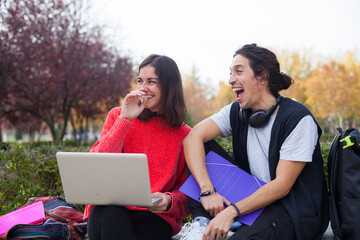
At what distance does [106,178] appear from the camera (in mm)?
2117

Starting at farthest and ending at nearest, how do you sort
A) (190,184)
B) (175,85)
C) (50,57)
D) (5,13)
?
(50,57), (5,13), (175,85), (190,184)

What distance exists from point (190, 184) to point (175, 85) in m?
0.85

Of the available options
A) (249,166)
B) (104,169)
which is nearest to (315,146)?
(249,166)

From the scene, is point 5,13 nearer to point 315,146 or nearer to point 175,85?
point 175,85

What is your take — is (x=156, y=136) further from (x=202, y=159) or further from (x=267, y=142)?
(x=267, y=142)

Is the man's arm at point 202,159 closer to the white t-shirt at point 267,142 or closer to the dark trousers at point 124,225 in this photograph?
the white t-shirt at point 267,142

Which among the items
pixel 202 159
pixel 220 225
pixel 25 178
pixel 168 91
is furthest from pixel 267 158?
pixel 25 178

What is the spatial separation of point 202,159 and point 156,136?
503 mm

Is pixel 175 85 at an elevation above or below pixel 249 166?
above

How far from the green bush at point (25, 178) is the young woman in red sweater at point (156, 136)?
1.37 meters

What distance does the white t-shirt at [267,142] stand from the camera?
2.26 m

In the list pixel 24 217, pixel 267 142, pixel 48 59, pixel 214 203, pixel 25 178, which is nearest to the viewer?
pixel 214 203

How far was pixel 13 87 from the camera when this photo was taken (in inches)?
530

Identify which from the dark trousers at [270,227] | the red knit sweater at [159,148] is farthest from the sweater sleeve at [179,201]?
the dark trousers at [270,227]
